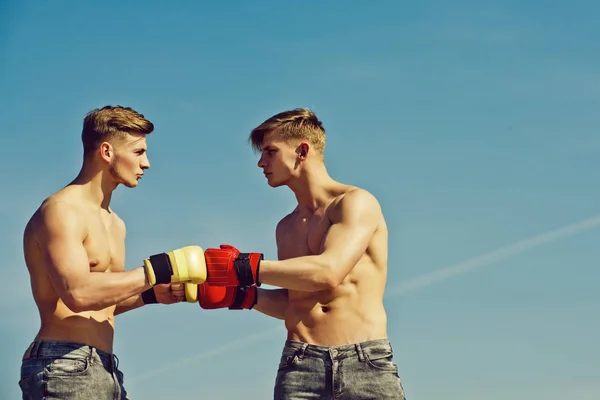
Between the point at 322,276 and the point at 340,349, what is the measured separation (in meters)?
0.71

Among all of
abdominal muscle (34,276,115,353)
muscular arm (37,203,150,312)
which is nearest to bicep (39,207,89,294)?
muscular arm (37,203,150,312)

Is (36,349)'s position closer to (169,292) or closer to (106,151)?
(169,292)

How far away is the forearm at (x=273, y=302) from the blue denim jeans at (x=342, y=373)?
38.7 inches

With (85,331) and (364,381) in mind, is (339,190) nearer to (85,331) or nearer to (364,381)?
(364,381)

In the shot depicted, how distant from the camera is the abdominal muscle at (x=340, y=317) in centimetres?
832

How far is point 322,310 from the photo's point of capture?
845 cm

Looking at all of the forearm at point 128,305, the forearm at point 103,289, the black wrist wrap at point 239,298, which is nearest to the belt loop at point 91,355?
the forearm at point 103,289

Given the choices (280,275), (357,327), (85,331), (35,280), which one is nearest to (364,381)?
(357,327)

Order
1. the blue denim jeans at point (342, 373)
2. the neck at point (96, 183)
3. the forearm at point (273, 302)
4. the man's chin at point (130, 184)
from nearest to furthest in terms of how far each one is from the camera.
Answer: the blue denim jeans at point (342, 373) < the neck at point (96, 183) < the man's chin at point (130, 184) < the forearm at point (273, 302)

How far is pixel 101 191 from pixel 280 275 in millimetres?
1907

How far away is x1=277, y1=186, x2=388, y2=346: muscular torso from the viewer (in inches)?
328

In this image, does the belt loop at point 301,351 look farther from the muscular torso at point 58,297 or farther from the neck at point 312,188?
the muscular torso at point 58,297

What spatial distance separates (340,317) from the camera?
27.5ft

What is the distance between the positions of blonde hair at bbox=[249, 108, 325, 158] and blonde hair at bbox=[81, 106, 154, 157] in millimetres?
1210
